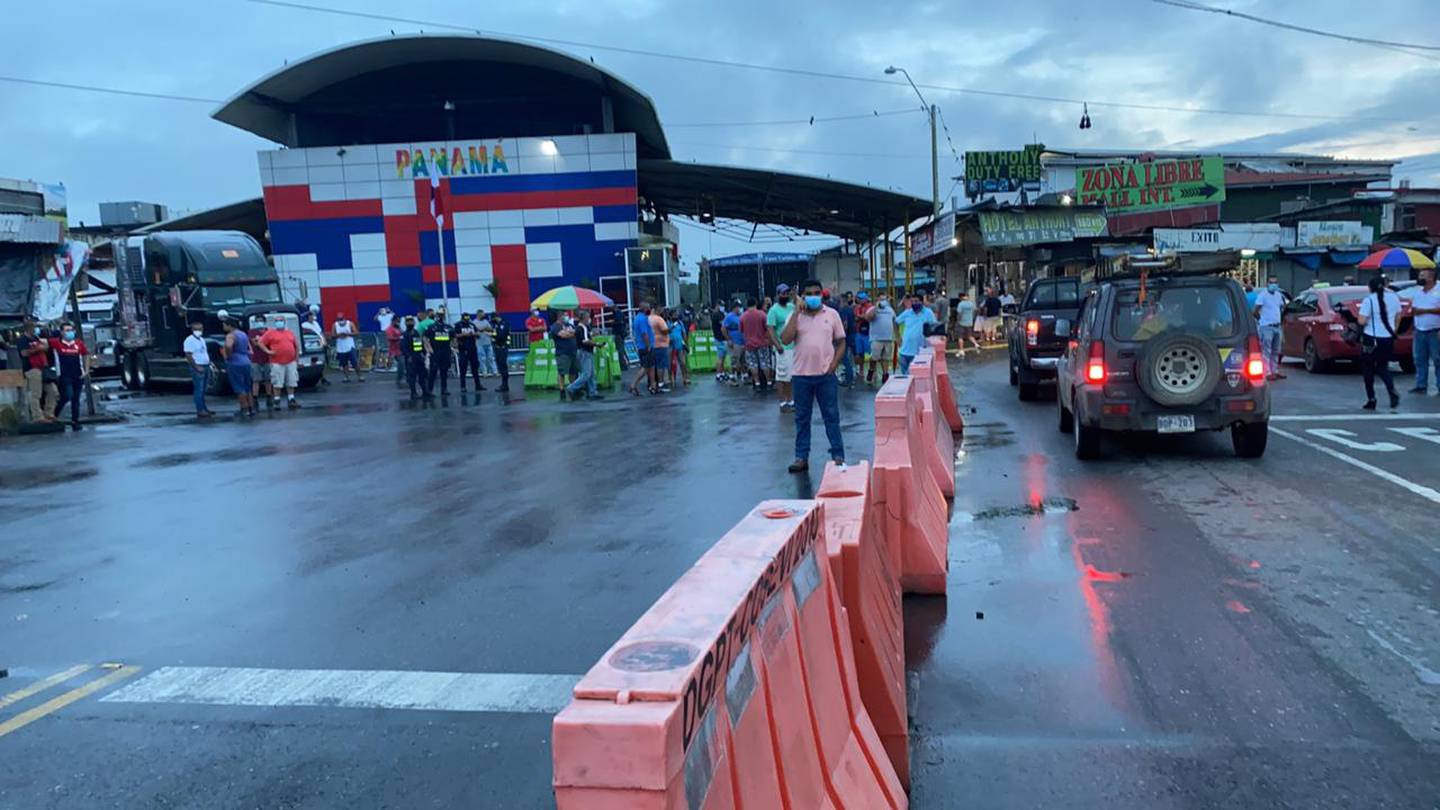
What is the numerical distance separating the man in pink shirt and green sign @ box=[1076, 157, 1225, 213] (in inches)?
1006

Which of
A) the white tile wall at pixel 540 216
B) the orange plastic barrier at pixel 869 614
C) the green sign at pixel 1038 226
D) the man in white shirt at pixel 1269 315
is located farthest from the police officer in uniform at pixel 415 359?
the green sign at pixel 1038 226

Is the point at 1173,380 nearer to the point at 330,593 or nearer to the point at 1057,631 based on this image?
the point at 1057,631

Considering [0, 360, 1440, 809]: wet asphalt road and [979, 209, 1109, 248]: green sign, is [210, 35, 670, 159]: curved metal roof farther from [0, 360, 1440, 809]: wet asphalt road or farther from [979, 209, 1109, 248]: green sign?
[0, 360, 1440, 809]: wet asphalt road

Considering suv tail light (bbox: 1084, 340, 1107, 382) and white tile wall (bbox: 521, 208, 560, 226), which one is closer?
suv tail light (bbox: 1084, 340, 1107, 382)

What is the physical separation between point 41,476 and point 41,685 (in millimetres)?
8015

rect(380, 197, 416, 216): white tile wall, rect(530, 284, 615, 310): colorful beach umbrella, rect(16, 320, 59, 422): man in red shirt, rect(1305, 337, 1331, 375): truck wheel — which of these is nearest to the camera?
rect(16, 320, 59, 422): man in red shirt

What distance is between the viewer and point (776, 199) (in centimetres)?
3659

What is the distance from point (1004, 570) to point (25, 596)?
6.47 metres

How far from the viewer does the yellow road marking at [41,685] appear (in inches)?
183

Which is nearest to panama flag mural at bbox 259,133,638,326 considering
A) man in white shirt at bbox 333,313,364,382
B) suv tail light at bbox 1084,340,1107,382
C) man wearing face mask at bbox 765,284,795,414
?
man in white shirt at bbox 333,313,364,382

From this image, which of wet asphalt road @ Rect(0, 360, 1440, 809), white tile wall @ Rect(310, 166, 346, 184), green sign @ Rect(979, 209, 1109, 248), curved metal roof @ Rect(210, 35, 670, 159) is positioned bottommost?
wet asphalt road @ Rect(0, 360, 1440, 809)

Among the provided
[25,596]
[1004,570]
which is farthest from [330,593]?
[1004,570]

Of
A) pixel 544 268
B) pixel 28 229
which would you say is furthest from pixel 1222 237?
pixel 28 229

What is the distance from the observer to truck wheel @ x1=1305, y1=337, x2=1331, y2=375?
17219mm
